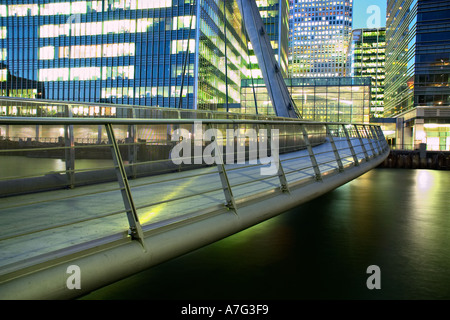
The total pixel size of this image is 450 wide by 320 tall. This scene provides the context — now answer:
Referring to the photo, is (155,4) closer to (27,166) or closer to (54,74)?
(54,74)

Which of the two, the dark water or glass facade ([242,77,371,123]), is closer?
the dark water

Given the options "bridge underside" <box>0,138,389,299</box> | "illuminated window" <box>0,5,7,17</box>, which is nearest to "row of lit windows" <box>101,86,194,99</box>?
"illuminated window" <box>0,5,7,17</box>

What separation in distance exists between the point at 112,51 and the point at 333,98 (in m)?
35.9

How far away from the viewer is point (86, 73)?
220 ft

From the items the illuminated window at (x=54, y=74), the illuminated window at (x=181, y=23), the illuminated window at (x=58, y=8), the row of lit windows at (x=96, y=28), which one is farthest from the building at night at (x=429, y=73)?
the illuminated window at (x=58, y=8)

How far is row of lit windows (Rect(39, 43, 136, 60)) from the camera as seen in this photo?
6619 cm

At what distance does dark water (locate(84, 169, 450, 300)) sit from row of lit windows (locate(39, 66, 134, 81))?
58.0m

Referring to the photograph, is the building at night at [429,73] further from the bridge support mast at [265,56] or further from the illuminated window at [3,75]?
the illuminated window at [3,75]

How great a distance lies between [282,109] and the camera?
21.4 meters

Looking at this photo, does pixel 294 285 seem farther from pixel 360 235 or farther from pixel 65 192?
pixel 360 235

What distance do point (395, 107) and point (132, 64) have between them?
153 ft

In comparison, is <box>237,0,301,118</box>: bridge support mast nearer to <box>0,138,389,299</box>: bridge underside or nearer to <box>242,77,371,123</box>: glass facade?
<box>0,138,389,299</box>: bridge underside

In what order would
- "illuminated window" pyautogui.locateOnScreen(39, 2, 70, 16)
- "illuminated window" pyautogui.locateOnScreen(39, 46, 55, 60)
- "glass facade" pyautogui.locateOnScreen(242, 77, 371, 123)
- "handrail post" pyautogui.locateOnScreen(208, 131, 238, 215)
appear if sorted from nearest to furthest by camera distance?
1. "handrail post" pyautogui.locateOnScreen(208, 131, 238, 215)
2. "glass facade" pyautogui.locateOnScreen(242, 77, 371, 123)
3. "illuminated window" pyautogui.locateOnScreen(39, 2, 70, 16)
4. "illuminated window" pyautogui.locateOnScreen(39, 46, 55, 60)
